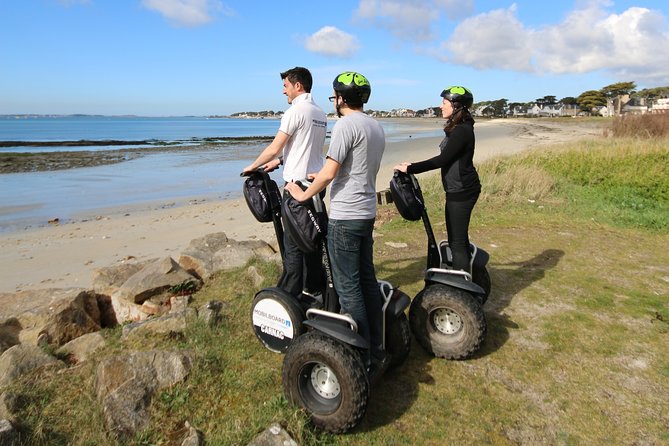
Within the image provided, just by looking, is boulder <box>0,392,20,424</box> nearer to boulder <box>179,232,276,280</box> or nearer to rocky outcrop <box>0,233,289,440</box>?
rocky outcrop <box>0,233,289,440</box>

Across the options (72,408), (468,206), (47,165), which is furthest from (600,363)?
(47,165)

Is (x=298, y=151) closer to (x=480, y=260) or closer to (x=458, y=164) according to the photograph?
(x=458, y=164)

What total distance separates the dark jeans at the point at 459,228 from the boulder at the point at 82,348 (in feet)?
11.3

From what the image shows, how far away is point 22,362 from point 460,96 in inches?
172

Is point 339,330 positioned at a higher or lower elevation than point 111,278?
higher

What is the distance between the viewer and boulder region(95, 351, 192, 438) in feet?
10.1

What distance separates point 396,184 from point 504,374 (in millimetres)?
1753

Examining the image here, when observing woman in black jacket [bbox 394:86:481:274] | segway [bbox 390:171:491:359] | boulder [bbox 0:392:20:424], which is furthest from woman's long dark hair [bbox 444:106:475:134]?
boulder [bbox 0:392:20:424]

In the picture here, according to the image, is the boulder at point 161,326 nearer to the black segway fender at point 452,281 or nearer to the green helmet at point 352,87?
the black segway fender at point 452,281

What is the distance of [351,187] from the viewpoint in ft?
9.89

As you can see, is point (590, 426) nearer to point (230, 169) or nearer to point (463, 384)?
point (463, 384)

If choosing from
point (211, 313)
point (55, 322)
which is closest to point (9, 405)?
point (211, 313)

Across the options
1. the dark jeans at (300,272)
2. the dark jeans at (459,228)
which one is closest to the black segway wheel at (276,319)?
the dark jeans at (300,272)

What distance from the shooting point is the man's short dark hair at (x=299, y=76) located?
4.08 meters
